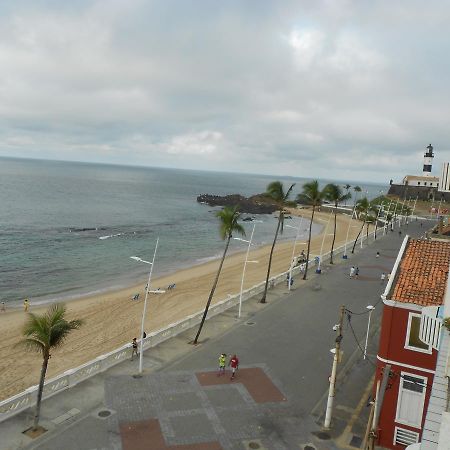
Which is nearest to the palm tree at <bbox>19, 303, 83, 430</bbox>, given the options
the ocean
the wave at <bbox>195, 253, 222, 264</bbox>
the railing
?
the railing

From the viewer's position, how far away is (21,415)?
16328 millimetres

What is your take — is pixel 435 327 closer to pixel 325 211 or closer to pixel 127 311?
pixel 127 311

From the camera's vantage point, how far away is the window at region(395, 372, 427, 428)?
609 inches

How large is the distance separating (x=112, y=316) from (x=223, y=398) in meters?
18.7

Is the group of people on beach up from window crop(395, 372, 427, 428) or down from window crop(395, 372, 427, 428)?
down

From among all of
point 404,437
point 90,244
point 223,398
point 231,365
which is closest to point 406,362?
point 404,437

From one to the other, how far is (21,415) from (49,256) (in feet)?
138

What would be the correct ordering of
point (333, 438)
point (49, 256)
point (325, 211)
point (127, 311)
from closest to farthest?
point (333, 438)
point (127, 311)
point (49, 256)
point (325, 211)

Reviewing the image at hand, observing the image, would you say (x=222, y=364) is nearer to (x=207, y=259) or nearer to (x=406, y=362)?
(x=406, y=362)

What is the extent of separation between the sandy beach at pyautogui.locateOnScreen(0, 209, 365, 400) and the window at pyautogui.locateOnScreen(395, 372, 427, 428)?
17.9 metres

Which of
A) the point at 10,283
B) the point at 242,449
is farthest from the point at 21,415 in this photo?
the point at 10,283

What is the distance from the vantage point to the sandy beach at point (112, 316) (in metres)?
24.9

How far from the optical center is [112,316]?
1363 inches

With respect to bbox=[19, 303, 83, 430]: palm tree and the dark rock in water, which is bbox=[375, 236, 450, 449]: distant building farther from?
the dark rock in water
